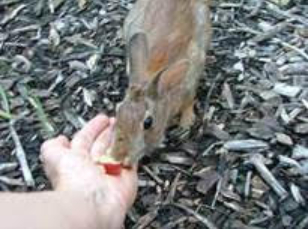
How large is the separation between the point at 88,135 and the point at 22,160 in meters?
0.58

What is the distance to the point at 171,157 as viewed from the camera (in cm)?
421

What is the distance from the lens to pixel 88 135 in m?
3.74

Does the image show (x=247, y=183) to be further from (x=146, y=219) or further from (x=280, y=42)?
(x=280, y=42)

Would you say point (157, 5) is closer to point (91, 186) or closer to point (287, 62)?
point (287, 62)

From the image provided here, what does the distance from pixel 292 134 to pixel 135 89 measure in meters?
0.83

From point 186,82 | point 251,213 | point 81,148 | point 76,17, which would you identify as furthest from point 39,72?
point 251,213

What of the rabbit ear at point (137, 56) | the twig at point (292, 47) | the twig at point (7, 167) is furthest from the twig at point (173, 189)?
the twig at point (292, 47)

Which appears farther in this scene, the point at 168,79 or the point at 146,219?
the point at 168,79

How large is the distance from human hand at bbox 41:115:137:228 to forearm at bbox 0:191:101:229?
0.32 ft

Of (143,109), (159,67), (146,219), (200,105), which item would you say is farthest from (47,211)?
(200,105)

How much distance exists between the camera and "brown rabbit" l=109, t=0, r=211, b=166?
3906mm

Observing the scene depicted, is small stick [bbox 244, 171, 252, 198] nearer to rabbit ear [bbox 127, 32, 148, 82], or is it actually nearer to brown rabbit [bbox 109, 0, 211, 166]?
brown rabbit [bbox 109, 0, 211, 166]

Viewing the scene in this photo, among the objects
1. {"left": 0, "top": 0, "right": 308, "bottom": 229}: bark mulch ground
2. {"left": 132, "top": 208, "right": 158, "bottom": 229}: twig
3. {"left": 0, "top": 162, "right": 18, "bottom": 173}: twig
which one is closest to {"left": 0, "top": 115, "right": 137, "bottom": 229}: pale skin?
{"left": 132, "top": 208, "right": 158, "bottom": 229}: twig

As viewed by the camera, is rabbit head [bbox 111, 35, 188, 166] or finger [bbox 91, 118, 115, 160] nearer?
finger [bbox 91, 118, 115, 160]
